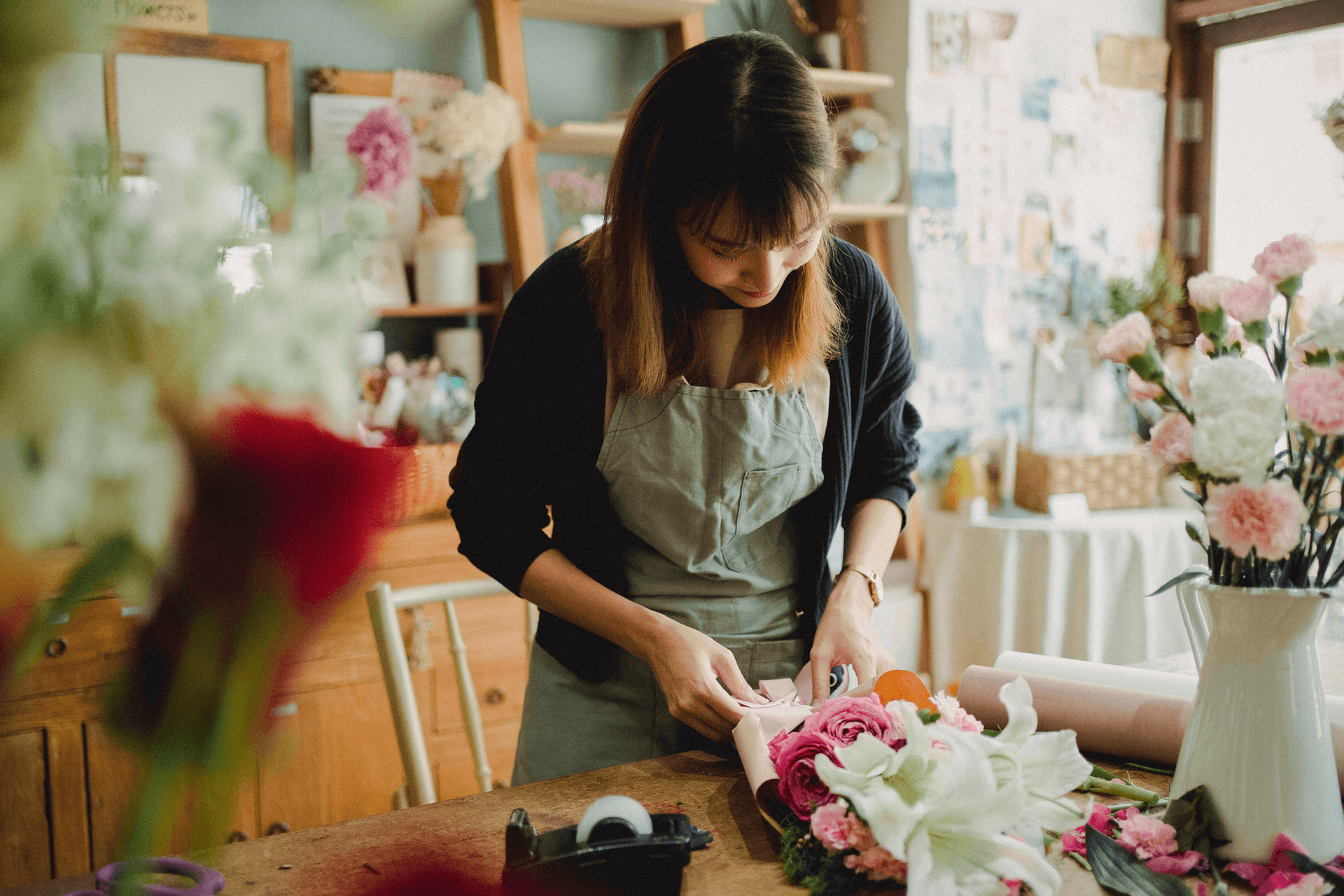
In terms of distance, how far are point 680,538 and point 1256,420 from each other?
673 millimetres

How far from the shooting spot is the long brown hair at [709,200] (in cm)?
96

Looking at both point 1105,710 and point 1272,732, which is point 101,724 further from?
point 1105,710

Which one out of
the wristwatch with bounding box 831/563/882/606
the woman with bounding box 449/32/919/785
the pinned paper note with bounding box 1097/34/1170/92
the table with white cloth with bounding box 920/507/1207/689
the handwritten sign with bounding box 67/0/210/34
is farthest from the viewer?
the pinned paper note with bounding box 1097/34/1170/92

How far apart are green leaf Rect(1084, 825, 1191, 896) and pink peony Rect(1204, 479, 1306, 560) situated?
0.25 m

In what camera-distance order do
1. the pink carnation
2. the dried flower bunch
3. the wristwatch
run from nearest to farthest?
the wristwatch, the pink carnation, the dried flower bunch

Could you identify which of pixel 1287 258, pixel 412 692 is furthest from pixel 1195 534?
pixel 412 692

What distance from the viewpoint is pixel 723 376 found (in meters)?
1.25

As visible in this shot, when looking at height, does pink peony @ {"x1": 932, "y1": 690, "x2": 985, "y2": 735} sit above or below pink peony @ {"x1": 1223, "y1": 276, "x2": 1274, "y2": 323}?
below

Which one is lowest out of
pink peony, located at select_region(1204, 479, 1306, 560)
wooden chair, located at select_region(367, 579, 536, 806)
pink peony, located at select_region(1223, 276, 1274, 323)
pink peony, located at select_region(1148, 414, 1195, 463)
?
wooden chair, located at select_region(367, 579, 536, 806)

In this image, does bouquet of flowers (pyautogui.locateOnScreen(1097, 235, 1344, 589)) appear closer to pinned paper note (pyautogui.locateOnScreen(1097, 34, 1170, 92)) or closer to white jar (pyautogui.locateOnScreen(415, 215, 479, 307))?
white jar (pyautogui.locateOnScreen(415, 215, 479, 307))

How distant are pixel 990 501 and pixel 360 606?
3.20m

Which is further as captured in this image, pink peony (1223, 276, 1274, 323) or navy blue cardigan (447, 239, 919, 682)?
navy blue cardigan (447, 239, 919, 682)

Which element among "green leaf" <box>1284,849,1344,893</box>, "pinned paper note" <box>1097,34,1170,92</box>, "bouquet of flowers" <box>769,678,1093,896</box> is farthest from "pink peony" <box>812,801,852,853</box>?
"pinned paper note" <box>1097,34,1170,92</box>

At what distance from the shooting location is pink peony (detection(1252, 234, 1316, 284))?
720 millimetres
